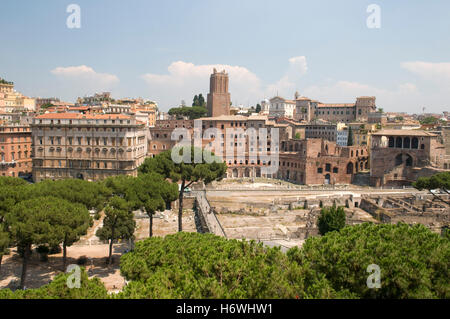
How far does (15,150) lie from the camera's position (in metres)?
57.6

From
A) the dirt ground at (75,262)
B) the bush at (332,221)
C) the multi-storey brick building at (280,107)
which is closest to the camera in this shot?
the dirt ground at (75,262)

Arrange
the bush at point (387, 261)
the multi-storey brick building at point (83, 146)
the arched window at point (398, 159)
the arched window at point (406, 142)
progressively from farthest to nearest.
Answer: the arched window at point (398, 159) < the arched window at point (406, 142) < the multi-storey brick building at point (83, 146) < the bush at point (387, 261)

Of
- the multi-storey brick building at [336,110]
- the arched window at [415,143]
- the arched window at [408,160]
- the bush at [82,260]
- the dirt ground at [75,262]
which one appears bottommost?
the dirt ground at [75,262]

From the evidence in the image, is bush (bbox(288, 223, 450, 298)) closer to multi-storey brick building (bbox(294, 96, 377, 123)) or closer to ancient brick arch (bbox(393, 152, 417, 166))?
ancient brick arch (bbox(393, 152, 417, 166))

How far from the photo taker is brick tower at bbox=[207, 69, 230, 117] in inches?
3450

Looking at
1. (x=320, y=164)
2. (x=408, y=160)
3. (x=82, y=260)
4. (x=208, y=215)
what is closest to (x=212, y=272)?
(x=82, y=260)

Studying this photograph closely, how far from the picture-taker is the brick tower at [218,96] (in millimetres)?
87625

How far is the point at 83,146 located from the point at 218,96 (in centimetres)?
4057

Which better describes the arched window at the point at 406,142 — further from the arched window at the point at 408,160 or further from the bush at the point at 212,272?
the bush at the point at 212,272

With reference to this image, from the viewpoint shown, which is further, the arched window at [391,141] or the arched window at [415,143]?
the arched window at [391,141]

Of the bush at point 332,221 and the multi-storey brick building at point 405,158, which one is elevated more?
the multi-storey brick building at point 405,158

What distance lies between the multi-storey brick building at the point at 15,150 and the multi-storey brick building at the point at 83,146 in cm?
463

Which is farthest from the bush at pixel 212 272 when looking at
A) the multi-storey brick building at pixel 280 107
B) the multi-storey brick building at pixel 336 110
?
the multi-storey brick building at pixel 280 107
